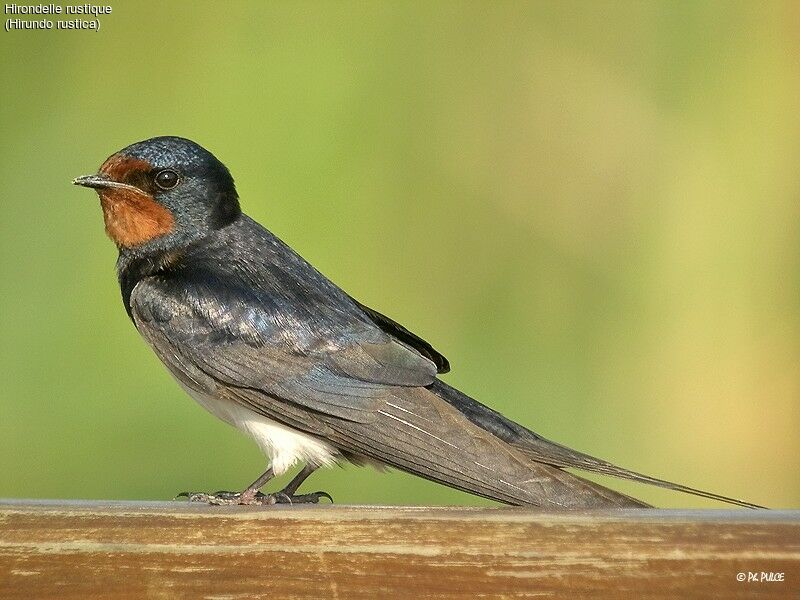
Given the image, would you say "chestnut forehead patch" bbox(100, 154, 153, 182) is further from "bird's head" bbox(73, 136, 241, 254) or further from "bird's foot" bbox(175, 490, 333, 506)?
"bird's foot" bbox(175, 490, 333, 506)

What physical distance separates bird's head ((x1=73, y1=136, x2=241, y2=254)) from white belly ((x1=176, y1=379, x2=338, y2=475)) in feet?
1.41

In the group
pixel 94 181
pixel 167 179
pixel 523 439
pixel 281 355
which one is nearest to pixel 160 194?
pixel 167 179

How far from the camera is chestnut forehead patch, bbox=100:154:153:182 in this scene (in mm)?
2836

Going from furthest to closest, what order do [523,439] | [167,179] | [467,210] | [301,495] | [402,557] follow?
[467,210] → [167,179] → [301,495] → [523,439] → [402,557]

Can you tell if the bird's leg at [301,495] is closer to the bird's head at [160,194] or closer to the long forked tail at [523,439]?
the long forked tail at [523,439]

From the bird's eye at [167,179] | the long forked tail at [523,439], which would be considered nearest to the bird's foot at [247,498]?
the long forked tail at [523,439]

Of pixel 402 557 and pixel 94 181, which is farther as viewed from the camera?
pixel 94 181

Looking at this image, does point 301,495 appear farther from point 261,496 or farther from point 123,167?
point 123,167

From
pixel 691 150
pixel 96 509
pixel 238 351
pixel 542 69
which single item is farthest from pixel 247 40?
pixel 96 509

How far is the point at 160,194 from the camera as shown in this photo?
290 centimetres

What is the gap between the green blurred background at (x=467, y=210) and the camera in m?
3.51

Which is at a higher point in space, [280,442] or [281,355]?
[281,355]

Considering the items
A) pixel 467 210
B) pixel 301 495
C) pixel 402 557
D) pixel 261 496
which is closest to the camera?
pixel 402 557

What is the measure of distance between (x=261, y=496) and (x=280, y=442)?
0.38ft
